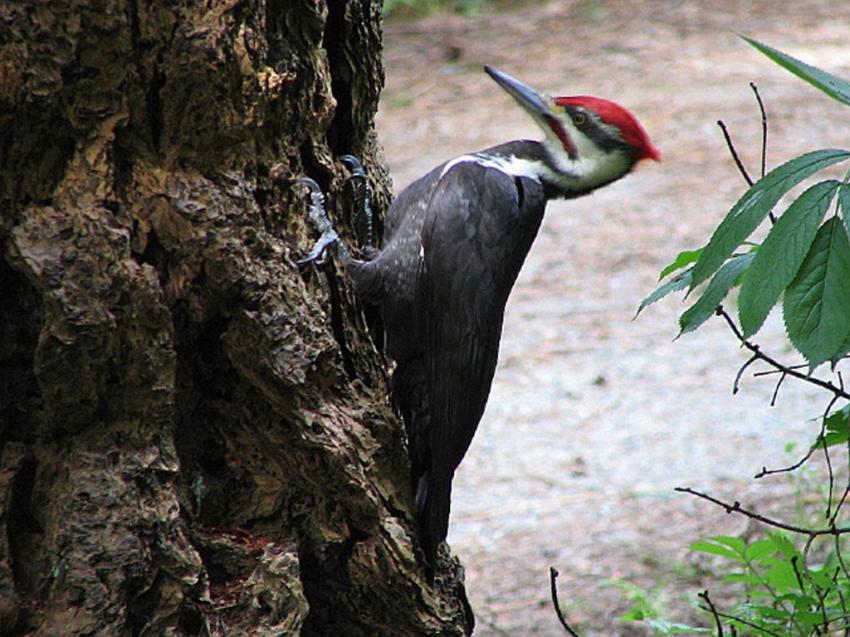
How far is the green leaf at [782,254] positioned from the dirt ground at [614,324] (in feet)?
4.96

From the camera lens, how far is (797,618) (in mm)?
2326

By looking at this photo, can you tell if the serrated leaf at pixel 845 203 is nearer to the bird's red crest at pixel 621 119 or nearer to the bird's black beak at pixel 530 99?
the bird's red crest at pixel 621 119

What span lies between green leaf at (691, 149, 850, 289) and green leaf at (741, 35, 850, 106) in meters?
0.09

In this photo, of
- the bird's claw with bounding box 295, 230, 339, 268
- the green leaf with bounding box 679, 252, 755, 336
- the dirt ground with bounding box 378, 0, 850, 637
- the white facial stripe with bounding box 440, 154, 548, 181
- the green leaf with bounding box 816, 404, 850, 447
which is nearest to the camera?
the green leaf with bounding box 679, 252, 755, 336

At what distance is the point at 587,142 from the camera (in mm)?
3213

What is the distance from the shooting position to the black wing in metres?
2.71

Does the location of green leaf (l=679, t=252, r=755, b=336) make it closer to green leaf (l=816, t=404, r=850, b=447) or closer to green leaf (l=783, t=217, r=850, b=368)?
green leaf (l=783, t=217, r=850, b=368)

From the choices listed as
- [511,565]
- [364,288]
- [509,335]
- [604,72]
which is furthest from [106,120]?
[604,72]

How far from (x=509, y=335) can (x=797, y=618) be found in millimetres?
3535

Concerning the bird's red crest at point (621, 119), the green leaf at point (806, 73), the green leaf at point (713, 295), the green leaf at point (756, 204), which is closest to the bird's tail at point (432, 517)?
the green leaf at point (713, 295)

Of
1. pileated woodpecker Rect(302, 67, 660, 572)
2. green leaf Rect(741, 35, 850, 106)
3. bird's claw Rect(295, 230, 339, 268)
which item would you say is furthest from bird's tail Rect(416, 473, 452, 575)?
green leaf Rect(741, 35, 850, 106)

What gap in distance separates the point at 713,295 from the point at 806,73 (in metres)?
0.43

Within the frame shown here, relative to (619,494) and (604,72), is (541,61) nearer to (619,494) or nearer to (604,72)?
(604,72)

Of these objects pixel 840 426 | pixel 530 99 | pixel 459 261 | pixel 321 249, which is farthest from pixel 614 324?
pixel 321 249
